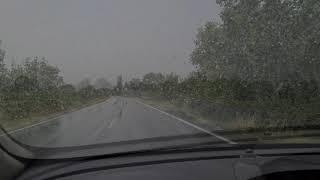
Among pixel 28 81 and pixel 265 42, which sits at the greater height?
pixel 265 42

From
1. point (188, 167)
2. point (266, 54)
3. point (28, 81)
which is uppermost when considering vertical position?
point (266, 54)

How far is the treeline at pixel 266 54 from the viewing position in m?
18.1

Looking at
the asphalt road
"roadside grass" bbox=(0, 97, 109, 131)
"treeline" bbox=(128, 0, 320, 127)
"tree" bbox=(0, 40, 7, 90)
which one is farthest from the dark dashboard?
"treeline" bbox=(128, 0, 320, 127)

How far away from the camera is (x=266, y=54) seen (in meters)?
20.0

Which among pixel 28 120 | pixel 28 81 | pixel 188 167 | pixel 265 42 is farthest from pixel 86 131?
pixel 265 42

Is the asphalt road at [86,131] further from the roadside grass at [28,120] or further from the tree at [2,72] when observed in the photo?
the tree at [2,72]

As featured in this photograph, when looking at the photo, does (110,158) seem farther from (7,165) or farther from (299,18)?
(299,18)

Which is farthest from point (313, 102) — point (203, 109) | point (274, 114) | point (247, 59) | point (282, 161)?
point (282, 161)

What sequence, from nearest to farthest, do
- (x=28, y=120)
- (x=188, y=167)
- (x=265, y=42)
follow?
(x=188, y=167) → (x=28, y=120) → (x=265, y=42)

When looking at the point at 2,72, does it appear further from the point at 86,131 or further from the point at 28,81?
the point at 86,131

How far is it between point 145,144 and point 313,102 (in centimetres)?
1515

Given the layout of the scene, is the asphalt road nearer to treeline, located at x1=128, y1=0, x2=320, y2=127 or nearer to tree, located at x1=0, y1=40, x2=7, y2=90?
tree, located at x1=0, y1=40, x2=7, y2=90

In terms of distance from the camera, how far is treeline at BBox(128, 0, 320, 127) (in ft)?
59.3

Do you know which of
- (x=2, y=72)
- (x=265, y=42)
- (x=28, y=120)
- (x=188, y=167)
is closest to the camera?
(x=188, y=167)
